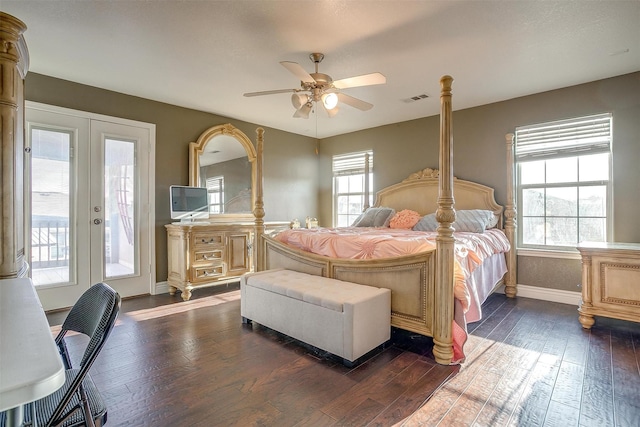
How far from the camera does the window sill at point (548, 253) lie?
3.78 metres

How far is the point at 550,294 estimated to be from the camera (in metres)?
3.90

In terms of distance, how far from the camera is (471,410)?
1789mm

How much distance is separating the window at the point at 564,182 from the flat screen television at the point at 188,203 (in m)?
4.32

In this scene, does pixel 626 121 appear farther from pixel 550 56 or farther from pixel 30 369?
pixel 30 369

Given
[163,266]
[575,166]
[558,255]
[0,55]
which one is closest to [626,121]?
[575,166]

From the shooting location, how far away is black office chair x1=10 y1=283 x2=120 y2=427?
0.97m

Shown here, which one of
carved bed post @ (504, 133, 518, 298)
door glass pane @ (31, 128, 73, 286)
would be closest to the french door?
door glass pane @ (31, 128, 73, 286)

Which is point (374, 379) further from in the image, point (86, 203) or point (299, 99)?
point (86, 203)

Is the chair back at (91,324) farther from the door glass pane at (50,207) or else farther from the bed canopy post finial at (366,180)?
the bed canopy post finial at (366,180)

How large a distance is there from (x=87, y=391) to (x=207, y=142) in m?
4.14

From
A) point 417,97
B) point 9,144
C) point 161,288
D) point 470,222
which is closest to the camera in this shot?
point 9,144

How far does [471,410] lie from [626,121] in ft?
11.9

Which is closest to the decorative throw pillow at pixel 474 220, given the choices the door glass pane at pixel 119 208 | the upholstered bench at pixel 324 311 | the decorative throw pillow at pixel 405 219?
the decorative throw pillow at pixel 405 219

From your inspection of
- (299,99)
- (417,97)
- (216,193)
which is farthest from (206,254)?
(417,97)
